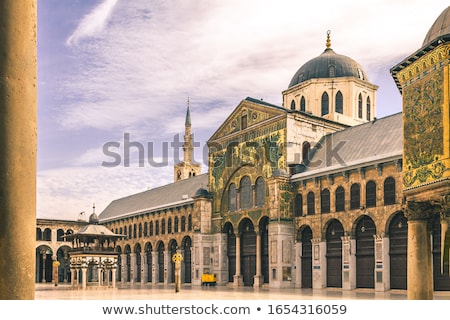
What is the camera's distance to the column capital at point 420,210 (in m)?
16.7

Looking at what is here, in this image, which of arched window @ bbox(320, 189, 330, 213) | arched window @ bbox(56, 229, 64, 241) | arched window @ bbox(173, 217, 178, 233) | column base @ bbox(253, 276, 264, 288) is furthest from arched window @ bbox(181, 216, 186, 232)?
arched window @ bbox(56, 229, 64, 241)

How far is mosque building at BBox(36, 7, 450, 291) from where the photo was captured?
121 ft

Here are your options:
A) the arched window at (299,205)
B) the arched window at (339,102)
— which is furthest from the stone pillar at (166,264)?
the arched window at (339,102)

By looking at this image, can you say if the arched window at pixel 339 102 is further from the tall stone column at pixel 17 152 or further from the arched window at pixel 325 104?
the tall stone column at pixel 17 152

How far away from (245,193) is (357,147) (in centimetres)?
1094

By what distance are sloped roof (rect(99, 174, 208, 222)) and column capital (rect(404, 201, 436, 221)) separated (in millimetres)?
41703

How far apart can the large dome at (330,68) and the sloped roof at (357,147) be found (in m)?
8.94

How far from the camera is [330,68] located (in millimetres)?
53719

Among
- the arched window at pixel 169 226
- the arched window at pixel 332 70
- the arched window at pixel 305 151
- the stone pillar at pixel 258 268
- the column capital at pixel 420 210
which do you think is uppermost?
the arched window at pixel 332 70

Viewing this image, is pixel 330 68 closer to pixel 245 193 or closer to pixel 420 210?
pixel 245 193

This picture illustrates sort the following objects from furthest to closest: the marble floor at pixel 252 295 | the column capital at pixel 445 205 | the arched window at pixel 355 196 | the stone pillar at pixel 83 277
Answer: the stone pillar at pixel 83 277 < the arched window at pixel 355 196 < the marble floor at pixel 252 295 < the column capital at pixel 445 205

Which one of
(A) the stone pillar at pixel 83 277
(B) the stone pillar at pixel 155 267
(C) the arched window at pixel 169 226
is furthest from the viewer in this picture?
(B) the stone pillar at pixel 155 267

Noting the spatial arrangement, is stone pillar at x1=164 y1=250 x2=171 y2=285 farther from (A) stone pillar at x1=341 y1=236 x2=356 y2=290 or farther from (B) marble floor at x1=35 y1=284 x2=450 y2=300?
(A) stone pillar at x1=341 y1=236 x2=356 y2=290

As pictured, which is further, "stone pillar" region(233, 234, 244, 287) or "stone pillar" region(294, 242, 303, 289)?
"stone pillar" region(233, 234, 244, 287)
